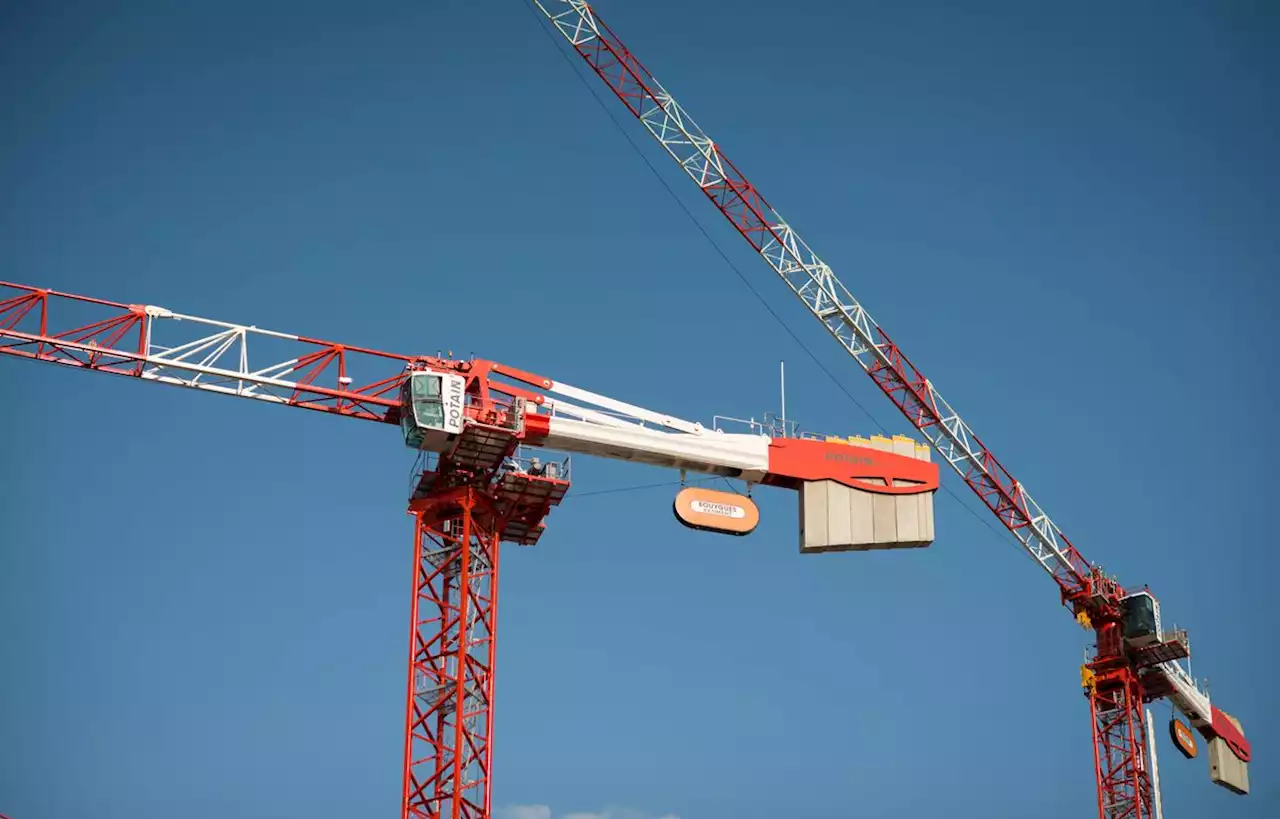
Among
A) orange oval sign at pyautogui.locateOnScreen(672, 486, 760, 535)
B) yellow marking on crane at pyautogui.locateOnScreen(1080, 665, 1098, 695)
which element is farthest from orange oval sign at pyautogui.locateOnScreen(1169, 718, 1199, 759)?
orange oval sign at pyautogui.locateOnScreen(672, 486, 760, 535)

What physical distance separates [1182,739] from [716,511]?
6849 centimetres

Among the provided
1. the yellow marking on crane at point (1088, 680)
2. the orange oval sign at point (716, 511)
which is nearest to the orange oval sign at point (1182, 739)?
the yellow marking on crane at point (1088, 680)

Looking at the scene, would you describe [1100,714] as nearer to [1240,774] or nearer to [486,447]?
[1240,774]

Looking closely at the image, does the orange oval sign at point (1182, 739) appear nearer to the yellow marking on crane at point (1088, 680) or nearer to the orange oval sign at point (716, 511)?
the yellow marking on crane at point (1088, 680)

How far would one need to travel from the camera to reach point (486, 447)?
112750 millimetres

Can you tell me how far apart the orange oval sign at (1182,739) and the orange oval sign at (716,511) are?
2563 inches

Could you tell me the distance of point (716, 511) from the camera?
11525cm

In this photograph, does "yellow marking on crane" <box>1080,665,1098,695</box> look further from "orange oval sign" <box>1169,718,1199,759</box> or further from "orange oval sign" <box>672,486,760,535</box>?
"orange oval sign" <box>672,486,760,535</box>

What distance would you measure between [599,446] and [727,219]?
128ft

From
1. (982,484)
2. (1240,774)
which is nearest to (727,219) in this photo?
(982,484)

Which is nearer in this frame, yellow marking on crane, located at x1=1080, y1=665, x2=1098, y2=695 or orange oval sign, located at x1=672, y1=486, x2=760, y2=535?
orange oval sign, located at x1=672, y1=486, x2=760, y2=535

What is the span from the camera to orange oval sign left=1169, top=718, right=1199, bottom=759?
166625 mm

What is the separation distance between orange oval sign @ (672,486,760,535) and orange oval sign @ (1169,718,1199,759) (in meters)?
65.1

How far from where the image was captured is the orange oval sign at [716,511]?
11438 centimetres
